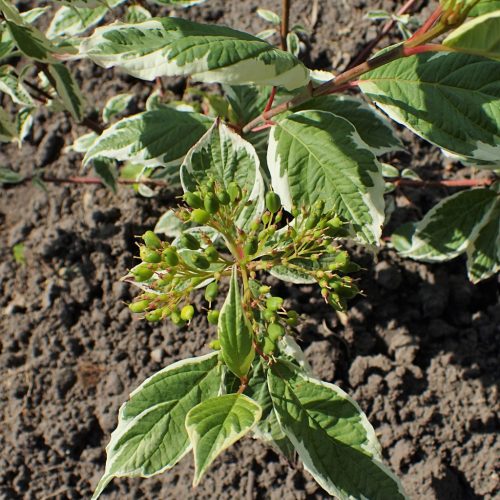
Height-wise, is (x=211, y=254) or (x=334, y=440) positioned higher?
(x=211, y=254)

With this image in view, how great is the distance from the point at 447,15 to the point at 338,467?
104cm

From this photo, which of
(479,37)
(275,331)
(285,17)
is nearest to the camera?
(479,37)

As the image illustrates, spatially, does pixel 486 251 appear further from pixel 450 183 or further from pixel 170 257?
pixel 170 257

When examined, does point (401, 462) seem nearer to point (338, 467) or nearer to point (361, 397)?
point (361, 397)

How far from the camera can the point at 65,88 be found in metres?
2.10

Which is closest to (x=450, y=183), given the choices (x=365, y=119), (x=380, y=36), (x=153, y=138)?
(x=365, y=119)

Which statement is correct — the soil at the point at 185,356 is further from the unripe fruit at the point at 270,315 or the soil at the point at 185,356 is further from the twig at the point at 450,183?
the unripe fruit at the point at 270,315

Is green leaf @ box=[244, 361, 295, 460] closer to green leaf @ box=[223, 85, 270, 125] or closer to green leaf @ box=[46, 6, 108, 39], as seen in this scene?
green leaf @ box=[223, 85, 270, 125]

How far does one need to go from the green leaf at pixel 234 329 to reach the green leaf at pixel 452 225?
980 mm

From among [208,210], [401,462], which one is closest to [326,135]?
[208,210]

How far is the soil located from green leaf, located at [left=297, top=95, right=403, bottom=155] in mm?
675

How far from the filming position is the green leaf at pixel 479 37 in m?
1.10

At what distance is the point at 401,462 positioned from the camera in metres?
2.22

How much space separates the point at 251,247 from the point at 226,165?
1.26 ft
